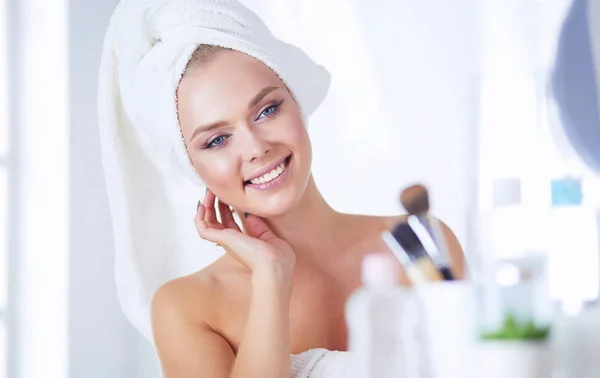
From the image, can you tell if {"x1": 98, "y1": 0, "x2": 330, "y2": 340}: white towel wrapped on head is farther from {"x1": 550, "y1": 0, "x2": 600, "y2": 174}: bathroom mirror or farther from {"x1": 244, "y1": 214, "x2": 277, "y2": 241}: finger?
{"x1": 550, "y1": 0, "x2": 600, "y2": 174}: bathroom mirror

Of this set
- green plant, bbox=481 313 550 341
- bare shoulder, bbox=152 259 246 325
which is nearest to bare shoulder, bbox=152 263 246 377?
bare shoulder, bbox=152 259 246 325

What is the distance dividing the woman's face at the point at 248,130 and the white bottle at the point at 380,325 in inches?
6.5

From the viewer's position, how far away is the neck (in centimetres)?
100

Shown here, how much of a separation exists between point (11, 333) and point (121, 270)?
17 centimetres

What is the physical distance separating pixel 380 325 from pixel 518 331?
159mm

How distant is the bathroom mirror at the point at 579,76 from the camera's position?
89cm

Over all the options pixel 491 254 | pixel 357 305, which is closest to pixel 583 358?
pixel 491 254

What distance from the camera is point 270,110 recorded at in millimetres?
998

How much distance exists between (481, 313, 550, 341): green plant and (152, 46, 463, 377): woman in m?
0.23

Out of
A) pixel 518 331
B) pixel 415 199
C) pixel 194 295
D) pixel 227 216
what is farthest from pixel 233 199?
pixel 518 331

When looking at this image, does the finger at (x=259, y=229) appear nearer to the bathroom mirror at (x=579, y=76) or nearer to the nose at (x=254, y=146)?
the nose at (x=254, y=146)

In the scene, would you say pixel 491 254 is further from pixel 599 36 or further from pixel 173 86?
pixel 173 86

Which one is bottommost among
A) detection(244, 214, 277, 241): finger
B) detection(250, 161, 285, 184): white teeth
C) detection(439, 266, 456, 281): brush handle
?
detection(439, 266, 456, 281): brush handle

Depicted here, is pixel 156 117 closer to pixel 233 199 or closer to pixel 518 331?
pixel 233 199
